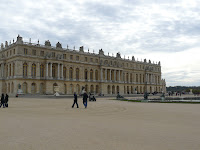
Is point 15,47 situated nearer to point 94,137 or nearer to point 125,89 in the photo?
point 125,89

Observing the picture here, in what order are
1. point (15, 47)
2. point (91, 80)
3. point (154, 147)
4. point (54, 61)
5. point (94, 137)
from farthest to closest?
point (91, 80) → point (54, 61) → point (15, 47) → point (94, 137) → point (154, 147)

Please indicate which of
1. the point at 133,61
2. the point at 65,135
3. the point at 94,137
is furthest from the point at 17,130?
the point at 133,61

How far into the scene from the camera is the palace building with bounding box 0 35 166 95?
54938 millimetres

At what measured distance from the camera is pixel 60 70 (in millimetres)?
62219

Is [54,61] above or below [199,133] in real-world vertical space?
above

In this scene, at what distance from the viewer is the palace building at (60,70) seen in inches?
2163

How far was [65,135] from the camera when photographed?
8.04m

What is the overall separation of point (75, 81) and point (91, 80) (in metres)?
7.17

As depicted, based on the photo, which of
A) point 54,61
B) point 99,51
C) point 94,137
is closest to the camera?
point 94,137

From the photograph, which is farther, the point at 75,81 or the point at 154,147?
the point at 75,81

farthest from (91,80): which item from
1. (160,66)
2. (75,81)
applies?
(160,66)

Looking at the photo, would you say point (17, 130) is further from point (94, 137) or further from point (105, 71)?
point (105, 71)

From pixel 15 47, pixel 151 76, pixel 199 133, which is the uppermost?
pixel 15 47

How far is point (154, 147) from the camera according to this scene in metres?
6.44
